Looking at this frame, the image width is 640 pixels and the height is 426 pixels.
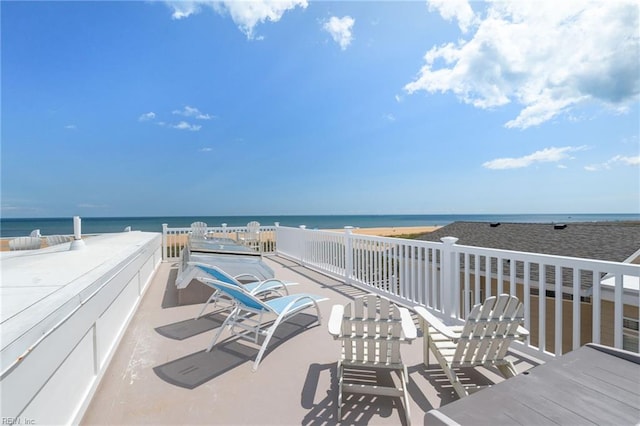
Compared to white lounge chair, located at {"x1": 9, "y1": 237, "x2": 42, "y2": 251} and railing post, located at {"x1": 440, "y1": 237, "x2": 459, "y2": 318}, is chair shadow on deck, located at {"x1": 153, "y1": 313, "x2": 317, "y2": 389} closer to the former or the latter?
railing post, located at {"x1": 440, "y1": 237, "x2": 459, "y2": 318}

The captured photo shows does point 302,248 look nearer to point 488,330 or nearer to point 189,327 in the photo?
A: point 189,327

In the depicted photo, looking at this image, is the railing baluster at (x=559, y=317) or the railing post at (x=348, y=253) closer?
the railing baluster at (x=559, y=317)

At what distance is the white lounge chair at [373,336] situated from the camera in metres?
2.15

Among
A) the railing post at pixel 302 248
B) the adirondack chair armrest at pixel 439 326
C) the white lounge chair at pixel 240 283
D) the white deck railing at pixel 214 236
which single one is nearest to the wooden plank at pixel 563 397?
the adirondack chair armrest at pixel 439 326

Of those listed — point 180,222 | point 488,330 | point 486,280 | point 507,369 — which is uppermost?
point 486,280

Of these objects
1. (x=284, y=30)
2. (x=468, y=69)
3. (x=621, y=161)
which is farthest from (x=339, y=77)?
(x=621, y=161)

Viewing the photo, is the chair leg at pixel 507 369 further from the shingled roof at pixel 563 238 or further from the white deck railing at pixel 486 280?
the shingled roof at pixel 563 238

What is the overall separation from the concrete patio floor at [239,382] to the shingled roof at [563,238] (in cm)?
672

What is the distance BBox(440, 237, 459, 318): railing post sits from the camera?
3.73m

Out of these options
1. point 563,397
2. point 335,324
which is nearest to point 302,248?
point 335,324

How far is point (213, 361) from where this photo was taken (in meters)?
2.76

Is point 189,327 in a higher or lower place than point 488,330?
lower

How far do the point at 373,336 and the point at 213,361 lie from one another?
1609mm

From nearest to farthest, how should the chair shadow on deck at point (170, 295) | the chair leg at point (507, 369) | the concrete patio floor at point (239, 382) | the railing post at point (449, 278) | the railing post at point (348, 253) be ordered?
the concrete patio floor at point (239, 382), the chair leg at point (507, 369), the railing post at point (449, 278), the chair shadow on deck at point (170, 295), the railing post at point (348, 253)
